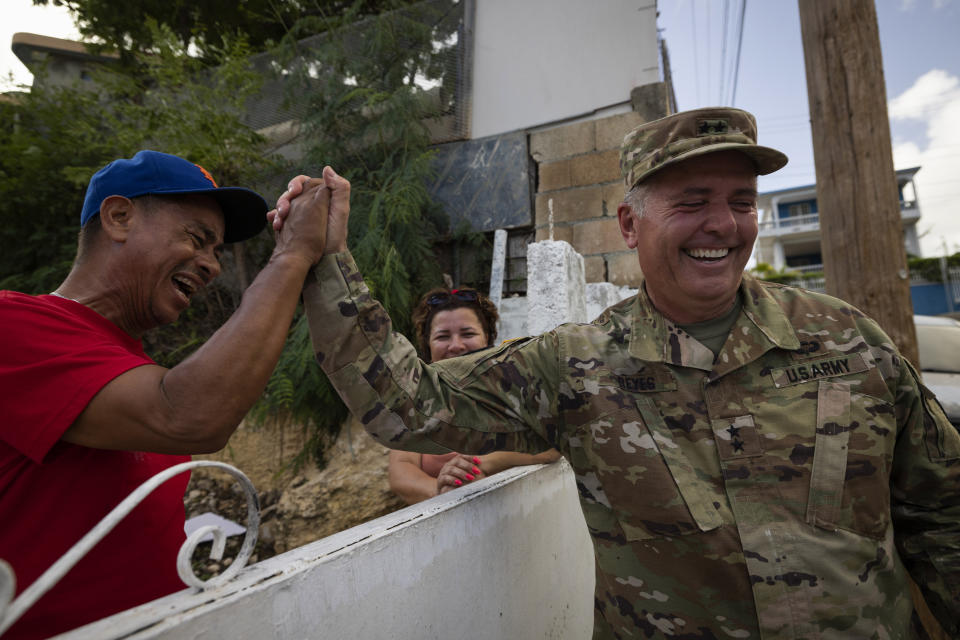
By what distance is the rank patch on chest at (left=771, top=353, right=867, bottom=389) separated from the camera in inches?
50.5

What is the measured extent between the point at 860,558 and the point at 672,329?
67 cm

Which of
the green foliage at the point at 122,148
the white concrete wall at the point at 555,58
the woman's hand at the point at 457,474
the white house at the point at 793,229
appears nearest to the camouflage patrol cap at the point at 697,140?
the woman's hand at the point at 457,474

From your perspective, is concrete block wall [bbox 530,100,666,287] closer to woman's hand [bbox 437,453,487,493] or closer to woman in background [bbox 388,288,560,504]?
woman in background [bbox 388,288,560,504]

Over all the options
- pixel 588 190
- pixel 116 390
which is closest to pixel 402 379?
pixel 116 390

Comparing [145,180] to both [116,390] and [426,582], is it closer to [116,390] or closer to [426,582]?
[116,390]

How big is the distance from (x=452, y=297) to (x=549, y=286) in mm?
1133

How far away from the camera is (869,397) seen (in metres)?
1.26

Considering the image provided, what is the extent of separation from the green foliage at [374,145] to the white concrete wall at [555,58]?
0.46m

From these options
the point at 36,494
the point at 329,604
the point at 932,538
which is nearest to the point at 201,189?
the point at 36,494

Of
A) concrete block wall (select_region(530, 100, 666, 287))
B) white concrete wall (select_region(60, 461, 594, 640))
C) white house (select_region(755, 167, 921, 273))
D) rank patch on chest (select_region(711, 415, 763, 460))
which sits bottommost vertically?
white concrete wall (select_region(60, 461, 594, 640))

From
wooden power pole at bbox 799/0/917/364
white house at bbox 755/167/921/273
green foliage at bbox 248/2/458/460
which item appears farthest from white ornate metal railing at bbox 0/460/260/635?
white house at bbox 755/167/921/273

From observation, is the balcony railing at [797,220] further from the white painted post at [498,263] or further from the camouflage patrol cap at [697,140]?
the camouflage patrol cap at [697,140]

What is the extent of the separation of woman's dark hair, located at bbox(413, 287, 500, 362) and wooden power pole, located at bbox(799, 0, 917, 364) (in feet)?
5.67

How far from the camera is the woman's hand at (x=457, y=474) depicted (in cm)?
171
